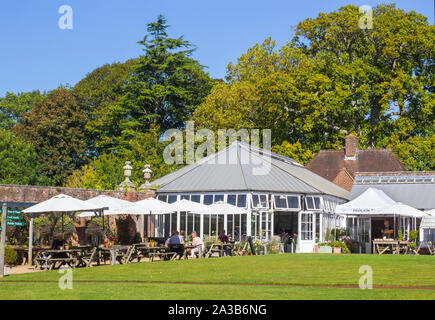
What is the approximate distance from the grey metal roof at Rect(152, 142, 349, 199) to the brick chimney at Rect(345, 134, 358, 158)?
10.1 metres

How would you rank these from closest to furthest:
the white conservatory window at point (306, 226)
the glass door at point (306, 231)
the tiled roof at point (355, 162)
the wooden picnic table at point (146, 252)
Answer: the wooden picnic table at point (146, 252), the glass door at point (306, 231), the white conservatory window at point (306, 226), the tiled roof at point (355, 162)

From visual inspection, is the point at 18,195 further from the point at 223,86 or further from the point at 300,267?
the point at 223,86

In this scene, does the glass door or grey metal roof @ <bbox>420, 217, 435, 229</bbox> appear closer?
the glass door

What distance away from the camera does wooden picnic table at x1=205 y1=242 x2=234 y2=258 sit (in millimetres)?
28355

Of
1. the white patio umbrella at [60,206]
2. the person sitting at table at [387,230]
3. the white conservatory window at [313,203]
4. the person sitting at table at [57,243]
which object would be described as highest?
the white conservatory window at [313,203]

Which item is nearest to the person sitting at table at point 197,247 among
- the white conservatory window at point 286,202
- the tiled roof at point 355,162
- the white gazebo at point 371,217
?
the white conservatory window at point 286,202

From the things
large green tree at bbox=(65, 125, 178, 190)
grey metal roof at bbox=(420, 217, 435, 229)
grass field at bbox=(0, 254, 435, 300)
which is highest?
large green tree at bbox=(65, 125, 178, 190)

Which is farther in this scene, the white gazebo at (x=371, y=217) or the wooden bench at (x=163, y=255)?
the white gazebo at (x=371, y=217)

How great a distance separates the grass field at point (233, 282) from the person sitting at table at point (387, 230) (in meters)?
13.0

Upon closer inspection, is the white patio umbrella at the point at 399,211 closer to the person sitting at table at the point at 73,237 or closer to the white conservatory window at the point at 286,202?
the white conservatory window at the point at 286,202

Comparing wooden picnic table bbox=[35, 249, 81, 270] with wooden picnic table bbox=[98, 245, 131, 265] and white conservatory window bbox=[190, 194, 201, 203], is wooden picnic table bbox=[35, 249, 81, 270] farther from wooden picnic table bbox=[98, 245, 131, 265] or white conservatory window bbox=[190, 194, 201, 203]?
white conservatory window bbox=[190, 194, 201, 203]

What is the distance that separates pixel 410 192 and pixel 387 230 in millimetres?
5811

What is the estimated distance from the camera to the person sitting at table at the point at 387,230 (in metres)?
34.7

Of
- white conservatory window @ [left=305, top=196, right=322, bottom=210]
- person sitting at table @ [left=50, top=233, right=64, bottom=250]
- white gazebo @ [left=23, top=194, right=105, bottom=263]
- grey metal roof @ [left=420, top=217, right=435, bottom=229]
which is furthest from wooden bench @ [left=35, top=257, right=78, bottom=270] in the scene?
grey metal roof @ [left=420, top=217, right=435, bottom=229]
